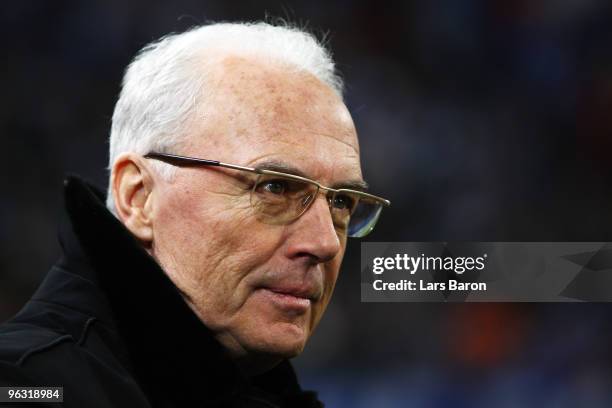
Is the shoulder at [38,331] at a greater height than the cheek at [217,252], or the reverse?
the cheek at [217,252]

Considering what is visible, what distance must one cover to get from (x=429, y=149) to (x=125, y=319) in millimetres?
3809

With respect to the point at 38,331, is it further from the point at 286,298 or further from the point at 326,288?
the point at 326,288

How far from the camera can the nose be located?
1.73 metres

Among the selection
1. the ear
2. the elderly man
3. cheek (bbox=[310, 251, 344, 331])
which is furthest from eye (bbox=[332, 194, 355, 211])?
the ear

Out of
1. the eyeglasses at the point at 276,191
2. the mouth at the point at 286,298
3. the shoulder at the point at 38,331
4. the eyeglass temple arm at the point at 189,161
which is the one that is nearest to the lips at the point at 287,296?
the mouth at the point at 286,298

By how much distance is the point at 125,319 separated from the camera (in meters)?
1.58

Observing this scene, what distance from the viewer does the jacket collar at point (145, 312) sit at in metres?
1.56

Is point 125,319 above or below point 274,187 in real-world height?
below

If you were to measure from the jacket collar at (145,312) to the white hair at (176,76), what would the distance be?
9.5 inches

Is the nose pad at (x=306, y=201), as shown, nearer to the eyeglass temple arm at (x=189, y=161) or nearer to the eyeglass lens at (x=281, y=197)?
the eyeglass lens at (x=281, y=197)

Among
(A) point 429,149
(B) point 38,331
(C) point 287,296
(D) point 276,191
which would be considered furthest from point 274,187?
(A) point 429,149

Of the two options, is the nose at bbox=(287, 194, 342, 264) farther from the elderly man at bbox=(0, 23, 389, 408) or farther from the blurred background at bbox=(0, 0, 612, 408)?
the blurred background at bbox=(0, 0, 612, 408)

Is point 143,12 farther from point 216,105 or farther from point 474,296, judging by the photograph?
point 216,105

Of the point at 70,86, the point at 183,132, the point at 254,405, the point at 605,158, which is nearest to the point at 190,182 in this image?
the point at 183,132
